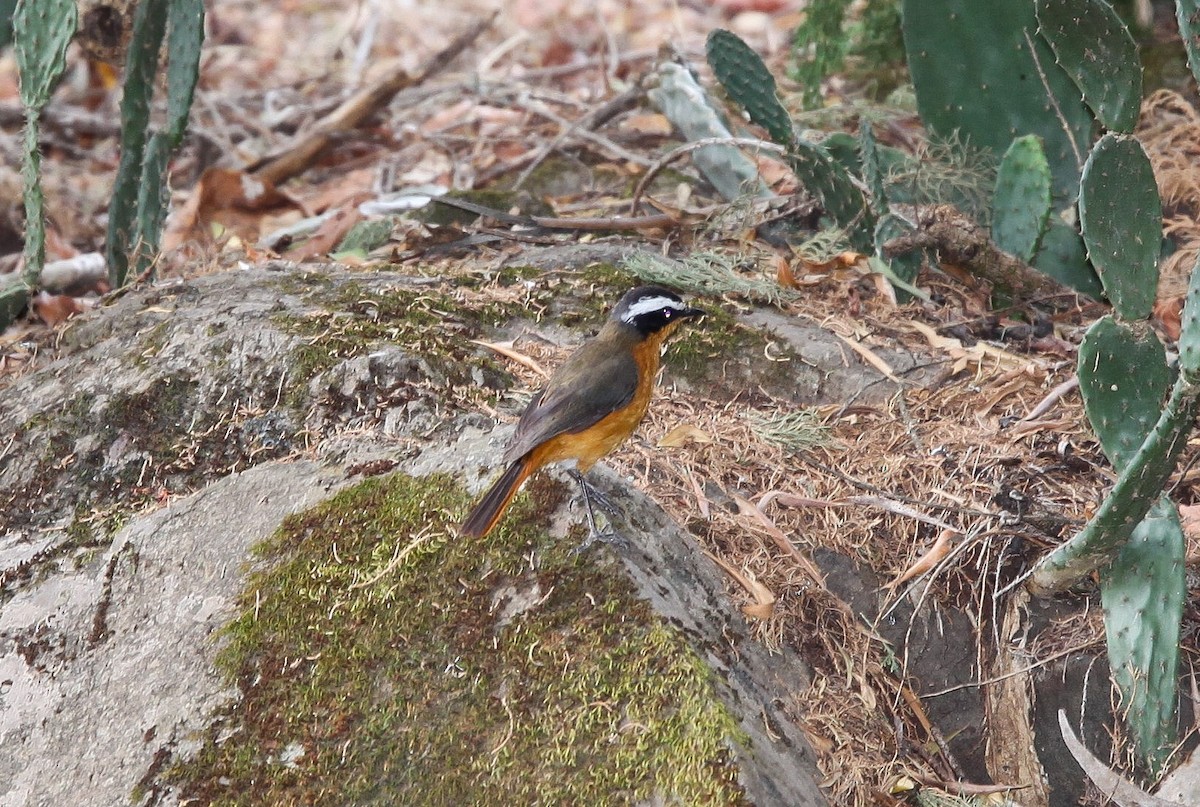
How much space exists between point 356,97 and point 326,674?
5.63 meters

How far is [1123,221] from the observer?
346cm

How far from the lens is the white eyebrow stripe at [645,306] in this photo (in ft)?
13.9

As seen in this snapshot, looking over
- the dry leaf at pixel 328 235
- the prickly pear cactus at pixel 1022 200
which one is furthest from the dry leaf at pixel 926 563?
the dry leaf at pixel 328 235

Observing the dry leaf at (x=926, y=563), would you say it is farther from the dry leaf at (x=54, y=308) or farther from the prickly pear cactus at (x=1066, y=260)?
the dry leaf at (x=54, y=308)

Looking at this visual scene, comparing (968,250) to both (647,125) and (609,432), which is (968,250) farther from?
(647,125)

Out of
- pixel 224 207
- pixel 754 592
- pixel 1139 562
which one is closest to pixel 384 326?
pixel 754 592

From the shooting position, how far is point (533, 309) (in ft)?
16.1

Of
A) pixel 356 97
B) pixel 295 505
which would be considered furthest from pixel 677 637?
pixel 356 97

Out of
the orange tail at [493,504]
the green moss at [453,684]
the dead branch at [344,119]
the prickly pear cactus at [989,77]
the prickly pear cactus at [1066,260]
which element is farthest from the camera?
the dead branch at [344,119]

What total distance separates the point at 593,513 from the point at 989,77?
3.49m

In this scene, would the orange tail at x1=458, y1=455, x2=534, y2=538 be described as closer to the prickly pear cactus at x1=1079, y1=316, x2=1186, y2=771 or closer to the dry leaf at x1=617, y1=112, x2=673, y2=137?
the prickly pear cactus at x1=1079, y1=316, x2=1186, y2=771

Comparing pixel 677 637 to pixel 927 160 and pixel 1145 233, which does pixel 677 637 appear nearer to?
pixel 1145 233

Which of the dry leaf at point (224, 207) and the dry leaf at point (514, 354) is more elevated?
the dry leaf at point (514, 354)

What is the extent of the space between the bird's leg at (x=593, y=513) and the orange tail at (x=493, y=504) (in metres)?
0.21
